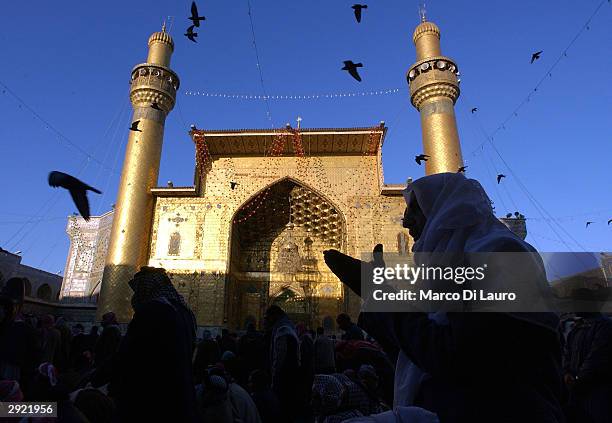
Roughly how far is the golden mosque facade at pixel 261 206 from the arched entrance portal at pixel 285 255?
0.12 ft

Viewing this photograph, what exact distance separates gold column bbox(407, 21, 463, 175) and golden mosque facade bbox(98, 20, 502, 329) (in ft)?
0.12

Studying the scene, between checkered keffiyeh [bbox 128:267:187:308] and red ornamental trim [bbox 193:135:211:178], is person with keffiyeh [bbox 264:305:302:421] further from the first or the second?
red ornamental trim [bbox 193:135:211:178]

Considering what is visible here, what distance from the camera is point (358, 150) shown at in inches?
545

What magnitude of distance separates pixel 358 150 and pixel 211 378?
11913 millimetres

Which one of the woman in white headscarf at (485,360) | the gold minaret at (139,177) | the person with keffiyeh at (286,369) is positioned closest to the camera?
the woman in white headscarf at (485,360)

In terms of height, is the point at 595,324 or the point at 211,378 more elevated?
the point at 595,324

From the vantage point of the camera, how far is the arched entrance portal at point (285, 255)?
13.3 m

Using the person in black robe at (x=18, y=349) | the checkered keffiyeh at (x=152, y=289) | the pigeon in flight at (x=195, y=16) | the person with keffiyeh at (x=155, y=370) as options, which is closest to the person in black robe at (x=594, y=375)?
the person with keffiyeh at (x=155, y=370)

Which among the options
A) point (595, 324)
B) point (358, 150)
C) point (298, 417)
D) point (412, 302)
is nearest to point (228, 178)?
point (358, 150)

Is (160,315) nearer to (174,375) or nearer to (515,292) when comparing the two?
(174,375)
